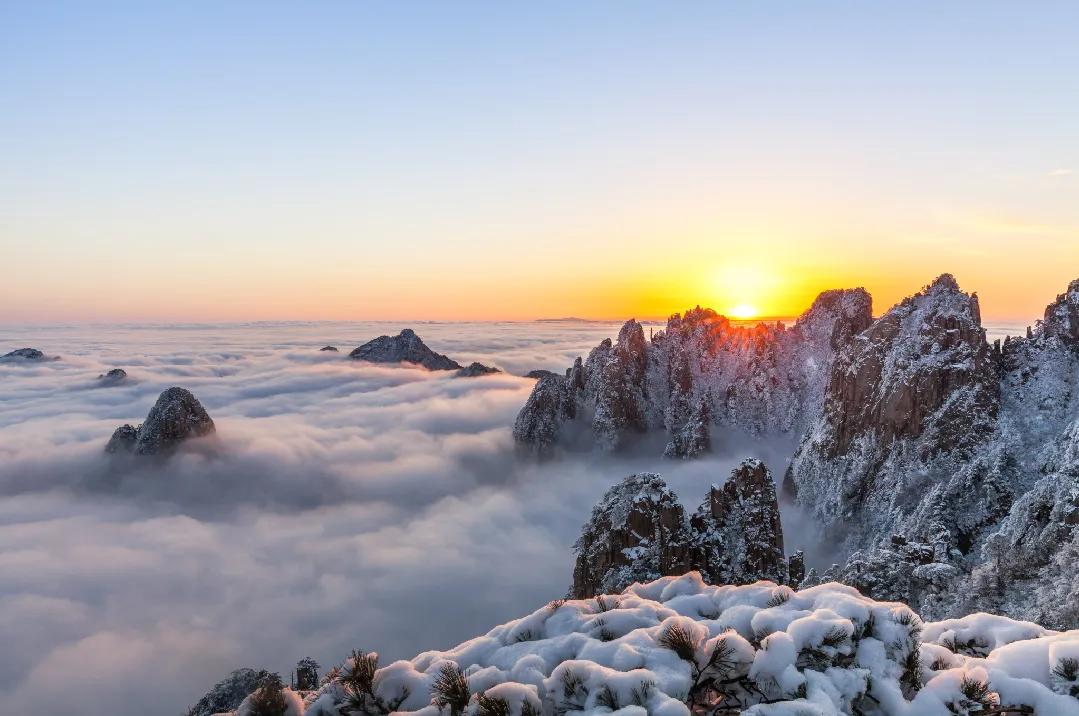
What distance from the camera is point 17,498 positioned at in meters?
148

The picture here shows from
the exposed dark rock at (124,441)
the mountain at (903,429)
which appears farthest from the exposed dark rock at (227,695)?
the exposed dark rock at (124,441)

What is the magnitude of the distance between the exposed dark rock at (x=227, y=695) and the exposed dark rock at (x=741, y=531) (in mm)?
34131

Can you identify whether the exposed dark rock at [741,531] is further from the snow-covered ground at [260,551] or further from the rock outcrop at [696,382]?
the rock outcrop at [696,382]

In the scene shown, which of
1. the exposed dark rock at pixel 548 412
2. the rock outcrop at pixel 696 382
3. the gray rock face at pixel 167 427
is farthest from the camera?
the exposed dark rock at pixel 548 412

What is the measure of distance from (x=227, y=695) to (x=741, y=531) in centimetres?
4080

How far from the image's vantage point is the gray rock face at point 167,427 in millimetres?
141000

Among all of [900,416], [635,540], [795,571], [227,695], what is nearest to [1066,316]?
[900,416]

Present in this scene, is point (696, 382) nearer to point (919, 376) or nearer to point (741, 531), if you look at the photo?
point (919, 376)

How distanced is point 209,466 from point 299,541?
49024 mm

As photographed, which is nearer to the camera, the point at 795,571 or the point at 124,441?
the point at 795,571

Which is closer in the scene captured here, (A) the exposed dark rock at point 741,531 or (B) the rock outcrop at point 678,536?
(B) the rock outcrop at point 678,536

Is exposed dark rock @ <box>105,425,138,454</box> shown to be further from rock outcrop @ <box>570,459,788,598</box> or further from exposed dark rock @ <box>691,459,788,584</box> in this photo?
exposed dark rock @ <box>691,459,788,584</box>

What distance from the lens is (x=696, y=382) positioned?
13175 centimetres

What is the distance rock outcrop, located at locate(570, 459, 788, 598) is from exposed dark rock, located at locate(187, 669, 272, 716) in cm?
2463
